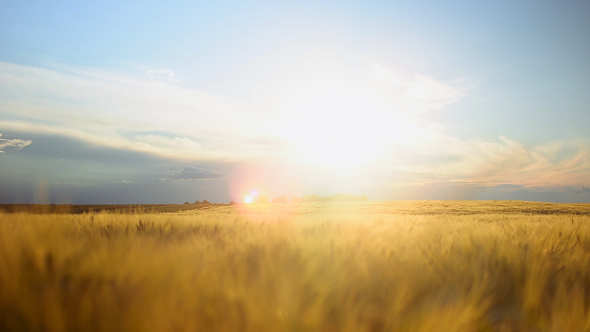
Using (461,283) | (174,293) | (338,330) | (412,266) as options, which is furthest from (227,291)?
(461,283)

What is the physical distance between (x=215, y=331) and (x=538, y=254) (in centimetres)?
351

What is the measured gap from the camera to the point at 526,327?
1.92 m

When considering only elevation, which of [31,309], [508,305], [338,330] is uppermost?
[31,309]

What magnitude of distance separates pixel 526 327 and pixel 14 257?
372 cm

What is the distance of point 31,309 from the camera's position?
5.11ft

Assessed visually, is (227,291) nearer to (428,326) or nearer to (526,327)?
(428,326)

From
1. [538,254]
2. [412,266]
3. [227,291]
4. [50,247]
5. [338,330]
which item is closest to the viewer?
[338,330]

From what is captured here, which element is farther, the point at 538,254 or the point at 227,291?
the point at 538,254

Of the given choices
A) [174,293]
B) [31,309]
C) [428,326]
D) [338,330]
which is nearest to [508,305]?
[428,326]

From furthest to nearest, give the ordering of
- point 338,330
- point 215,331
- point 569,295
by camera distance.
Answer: point 569,295, point 338,330, point 215,331

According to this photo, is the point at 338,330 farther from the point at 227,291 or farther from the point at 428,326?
the point at 227,291

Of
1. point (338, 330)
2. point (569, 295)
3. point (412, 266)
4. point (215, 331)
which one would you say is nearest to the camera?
point (215, 331)

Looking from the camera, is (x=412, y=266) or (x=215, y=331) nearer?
(x=215, y=331)

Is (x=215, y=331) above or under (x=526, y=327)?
above
